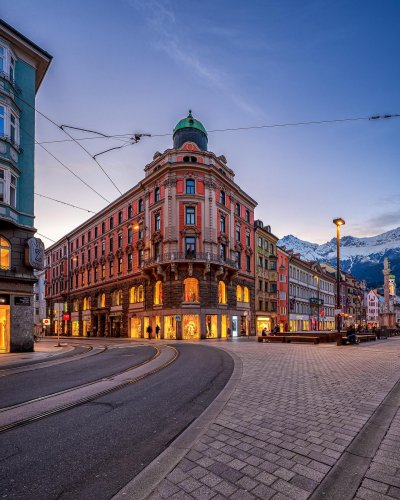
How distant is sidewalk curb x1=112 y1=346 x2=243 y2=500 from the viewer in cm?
334

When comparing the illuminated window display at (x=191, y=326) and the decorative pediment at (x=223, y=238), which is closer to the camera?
the illuminated window display at (x=191, y=326)

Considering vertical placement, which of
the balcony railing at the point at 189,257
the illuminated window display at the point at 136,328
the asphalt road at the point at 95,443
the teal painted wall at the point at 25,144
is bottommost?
the illuminated window display at the point at 136,328

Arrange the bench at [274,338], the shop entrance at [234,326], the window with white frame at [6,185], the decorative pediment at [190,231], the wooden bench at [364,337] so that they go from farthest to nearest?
1. the shop entrance at [234,326]
2. the decorative pediment at [190,231]
3. the wooden bench at [364,337]
4. the bench at [274,338]
5. the window with white frame at [6,185]

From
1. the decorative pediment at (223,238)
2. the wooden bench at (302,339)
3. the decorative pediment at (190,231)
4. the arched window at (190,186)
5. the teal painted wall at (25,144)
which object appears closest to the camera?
the teal painted wall at (25,144)

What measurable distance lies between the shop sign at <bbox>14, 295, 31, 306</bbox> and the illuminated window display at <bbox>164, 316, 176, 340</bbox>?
57.9ft

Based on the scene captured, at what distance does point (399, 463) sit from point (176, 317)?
32004 mm

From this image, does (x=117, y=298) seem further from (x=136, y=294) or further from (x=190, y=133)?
(x=190, y=133)

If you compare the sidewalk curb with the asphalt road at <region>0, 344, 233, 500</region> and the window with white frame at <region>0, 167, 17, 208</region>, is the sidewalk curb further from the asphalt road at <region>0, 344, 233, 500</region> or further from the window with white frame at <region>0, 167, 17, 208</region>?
the window with white frame at <region>0, 167, 17, 208</region>

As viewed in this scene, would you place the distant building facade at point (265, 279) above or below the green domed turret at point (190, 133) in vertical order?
below

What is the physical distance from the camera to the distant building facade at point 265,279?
49.3 m

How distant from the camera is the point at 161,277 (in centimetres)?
3775

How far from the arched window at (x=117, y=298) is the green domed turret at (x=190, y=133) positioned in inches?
833

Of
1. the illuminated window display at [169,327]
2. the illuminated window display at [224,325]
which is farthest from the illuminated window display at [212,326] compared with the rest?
the illuminated window display at [169,327]

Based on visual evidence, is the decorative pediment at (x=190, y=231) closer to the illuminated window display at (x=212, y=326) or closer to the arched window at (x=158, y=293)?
the arched window at (x=158, y=293)
